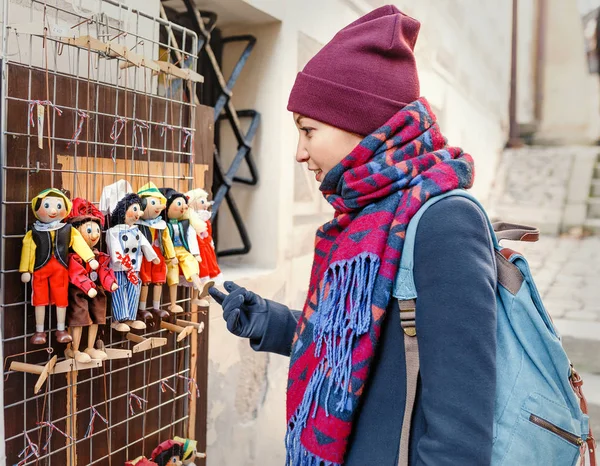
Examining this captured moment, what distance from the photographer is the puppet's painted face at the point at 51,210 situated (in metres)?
0.97

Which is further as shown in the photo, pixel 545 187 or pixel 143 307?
pixel 545 187

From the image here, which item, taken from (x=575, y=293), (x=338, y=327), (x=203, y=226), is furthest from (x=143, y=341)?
(x=575, y=293)

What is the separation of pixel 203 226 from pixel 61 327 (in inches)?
15.4

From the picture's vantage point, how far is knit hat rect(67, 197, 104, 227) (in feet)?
3.33

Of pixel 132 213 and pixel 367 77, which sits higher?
pixel 367 77

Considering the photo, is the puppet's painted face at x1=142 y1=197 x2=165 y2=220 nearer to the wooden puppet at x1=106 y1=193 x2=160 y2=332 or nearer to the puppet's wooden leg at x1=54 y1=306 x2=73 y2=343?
the wooden puppet at x1=106 y1=193 x2=160 y2=332

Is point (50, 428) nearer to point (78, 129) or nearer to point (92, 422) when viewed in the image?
point (92, 422)

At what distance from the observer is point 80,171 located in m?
1.11

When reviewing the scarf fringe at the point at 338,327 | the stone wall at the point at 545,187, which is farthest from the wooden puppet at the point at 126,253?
the stone wall at the point at 545,187

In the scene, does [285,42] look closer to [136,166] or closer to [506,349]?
[136,166]

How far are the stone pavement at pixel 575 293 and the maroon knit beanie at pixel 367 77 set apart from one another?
6.29 feet

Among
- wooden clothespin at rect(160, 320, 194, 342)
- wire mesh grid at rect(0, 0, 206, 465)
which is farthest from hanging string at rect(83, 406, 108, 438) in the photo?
wooden clothespin at rect(160, 320, 194, 342)

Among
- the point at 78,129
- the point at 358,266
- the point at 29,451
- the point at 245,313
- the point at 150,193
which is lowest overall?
the point at 29,451

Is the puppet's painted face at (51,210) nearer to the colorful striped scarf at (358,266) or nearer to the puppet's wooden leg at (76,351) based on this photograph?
the puppet's wooden leg at (76,351)
